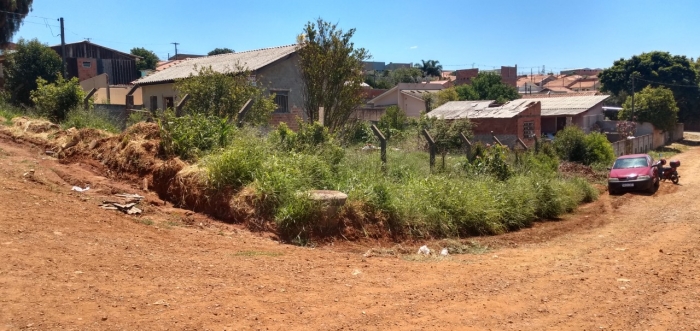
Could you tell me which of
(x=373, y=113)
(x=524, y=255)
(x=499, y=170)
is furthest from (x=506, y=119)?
(x=524, y=255)

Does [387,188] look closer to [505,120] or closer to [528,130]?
[505,120]

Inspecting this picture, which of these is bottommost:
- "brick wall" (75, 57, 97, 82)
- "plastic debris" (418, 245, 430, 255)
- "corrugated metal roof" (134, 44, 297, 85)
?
"plastic debris" (418, 245, 430, 255)

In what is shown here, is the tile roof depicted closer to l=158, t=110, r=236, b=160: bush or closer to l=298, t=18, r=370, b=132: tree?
l=298, t=18, r=370, b=132: tree

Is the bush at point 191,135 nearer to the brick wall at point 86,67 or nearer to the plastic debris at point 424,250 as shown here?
the plastic debris at point 424,250

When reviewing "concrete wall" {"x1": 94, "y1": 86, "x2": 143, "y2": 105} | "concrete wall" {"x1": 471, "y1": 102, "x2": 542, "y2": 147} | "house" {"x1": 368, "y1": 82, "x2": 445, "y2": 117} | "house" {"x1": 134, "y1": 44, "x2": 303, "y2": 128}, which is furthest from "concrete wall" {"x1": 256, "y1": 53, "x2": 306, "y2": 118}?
"house" {"x1": 368, "y1": 82, "x2": 445, "y2": 117}

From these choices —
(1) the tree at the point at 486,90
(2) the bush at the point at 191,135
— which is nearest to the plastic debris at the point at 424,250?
(2) the bush at the point at 191,135

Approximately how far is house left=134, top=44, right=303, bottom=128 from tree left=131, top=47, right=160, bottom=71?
22701 millimetres

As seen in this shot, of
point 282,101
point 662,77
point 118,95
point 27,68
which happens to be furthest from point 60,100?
point 662,77

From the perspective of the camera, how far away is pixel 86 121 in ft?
47.6

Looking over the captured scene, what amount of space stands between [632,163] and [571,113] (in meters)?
19.5

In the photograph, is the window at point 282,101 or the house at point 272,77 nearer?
the house at point 272,77

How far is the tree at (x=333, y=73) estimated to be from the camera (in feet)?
57.0

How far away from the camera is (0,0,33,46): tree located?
110 ft

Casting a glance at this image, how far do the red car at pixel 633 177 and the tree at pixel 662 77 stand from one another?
40823 mm
